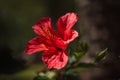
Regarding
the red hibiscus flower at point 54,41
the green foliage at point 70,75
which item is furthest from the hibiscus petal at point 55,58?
the green foliage at point 70,75

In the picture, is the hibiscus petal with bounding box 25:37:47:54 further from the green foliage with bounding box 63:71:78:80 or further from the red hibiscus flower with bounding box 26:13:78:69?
the green foliage with bounding box 63:71:78:80

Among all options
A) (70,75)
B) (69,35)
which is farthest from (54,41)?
(70,75)

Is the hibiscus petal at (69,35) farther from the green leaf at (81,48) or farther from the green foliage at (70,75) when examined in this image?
the green foliage at (70,75)

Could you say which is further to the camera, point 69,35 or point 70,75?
point 70,75

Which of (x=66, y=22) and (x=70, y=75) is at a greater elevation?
(x=66, y=22)

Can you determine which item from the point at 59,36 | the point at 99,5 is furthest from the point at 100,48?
the point at 59,36

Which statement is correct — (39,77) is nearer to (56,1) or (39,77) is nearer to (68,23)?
(68,23)

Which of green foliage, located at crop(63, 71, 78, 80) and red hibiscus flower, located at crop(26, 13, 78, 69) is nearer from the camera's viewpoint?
red hibiscus flower, located at crop(26, 13, 78, 69)

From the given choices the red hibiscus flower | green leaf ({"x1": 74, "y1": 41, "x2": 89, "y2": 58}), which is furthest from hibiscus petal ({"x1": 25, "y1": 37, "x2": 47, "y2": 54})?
green leaf ({"x1": 74, "y1": 41, "x2": 89, "y2": 58})

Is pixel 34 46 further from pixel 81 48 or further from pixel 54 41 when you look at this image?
pixel 81 48
